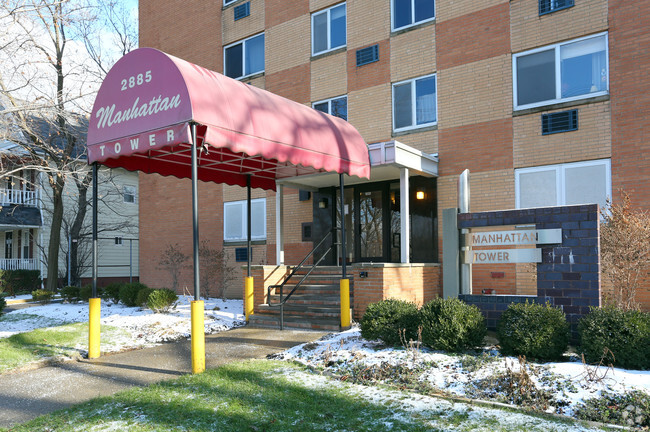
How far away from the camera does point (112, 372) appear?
23.7 feet

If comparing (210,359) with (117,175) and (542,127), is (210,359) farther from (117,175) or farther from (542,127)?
(117,175)

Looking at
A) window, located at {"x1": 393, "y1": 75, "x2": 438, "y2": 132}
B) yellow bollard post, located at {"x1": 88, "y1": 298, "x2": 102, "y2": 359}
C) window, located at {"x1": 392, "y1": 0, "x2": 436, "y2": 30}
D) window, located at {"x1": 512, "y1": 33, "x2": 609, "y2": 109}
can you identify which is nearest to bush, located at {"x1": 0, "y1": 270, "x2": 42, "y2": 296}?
yellow bollard post, located at {"x1": 88, "y1": 298, "x2": 102, "y2": 359}

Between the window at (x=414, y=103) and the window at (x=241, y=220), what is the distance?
536 centimetres

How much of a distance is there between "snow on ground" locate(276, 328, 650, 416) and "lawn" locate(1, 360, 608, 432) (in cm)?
43

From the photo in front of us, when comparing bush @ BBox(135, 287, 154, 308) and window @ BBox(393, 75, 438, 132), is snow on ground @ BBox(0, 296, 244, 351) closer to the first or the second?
bush @ BBox(135, 287, 154, 308)

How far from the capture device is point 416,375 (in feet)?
20.0

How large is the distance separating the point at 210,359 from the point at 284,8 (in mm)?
12427

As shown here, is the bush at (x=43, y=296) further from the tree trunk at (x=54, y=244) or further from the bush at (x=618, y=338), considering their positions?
the bush at (x=618, y=338)

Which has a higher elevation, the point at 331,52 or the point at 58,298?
the point at 331,52

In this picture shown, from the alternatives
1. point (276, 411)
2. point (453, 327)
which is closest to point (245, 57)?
point (453, 327)

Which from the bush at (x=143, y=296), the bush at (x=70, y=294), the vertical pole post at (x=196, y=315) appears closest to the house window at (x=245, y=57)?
the bush at (x=143, y=296)

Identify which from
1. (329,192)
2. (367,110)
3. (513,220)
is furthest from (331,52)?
(513,220)

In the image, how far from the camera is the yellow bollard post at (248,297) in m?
11.3

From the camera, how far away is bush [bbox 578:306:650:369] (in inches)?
227
